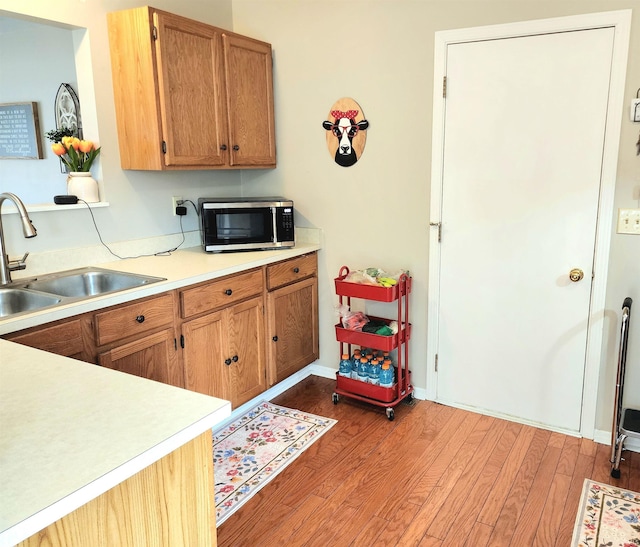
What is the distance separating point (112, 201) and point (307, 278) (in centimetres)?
125

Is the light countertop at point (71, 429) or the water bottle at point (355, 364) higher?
the light countertop at point (71, 429)

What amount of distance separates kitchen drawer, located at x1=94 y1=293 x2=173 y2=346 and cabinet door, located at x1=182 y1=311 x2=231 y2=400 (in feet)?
0.51

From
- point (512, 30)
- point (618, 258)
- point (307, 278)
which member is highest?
point (512, 30)

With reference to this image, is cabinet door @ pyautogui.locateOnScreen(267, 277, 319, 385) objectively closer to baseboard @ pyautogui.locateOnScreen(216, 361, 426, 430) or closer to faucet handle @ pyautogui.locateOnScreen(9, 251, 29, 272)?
baseboard @ pyautogui.locateOnScreen(216, 361, 426, 430)

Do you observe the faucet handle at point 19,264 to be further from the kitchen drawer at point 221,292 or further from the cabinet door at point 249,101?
the cabinet door at point 249,101

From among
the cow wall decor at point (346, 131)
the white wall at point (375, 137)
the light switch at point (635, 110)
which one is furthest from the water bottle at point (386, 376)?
the light switch at point (635, 110)

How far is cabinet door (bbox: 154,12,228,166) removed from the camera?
2.72 metres

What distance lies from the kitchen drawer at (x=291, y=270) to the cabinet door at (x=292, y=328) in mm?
41

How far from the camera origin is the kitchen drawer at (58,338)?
6.41 feet

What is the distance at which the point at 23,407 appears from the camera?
3.90 ft

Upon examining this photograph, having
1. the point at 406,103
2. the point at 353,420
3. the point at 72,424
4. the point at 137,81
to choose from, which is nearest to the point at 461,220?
the point at 406,103

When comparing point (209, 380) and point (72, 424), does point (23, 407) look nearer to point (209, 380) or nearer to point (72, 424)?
point (72, 424)

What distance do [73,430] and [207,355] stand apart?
5.54 ft

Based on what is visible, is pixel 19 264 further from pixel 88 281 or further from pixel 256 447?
pixel 256 447
